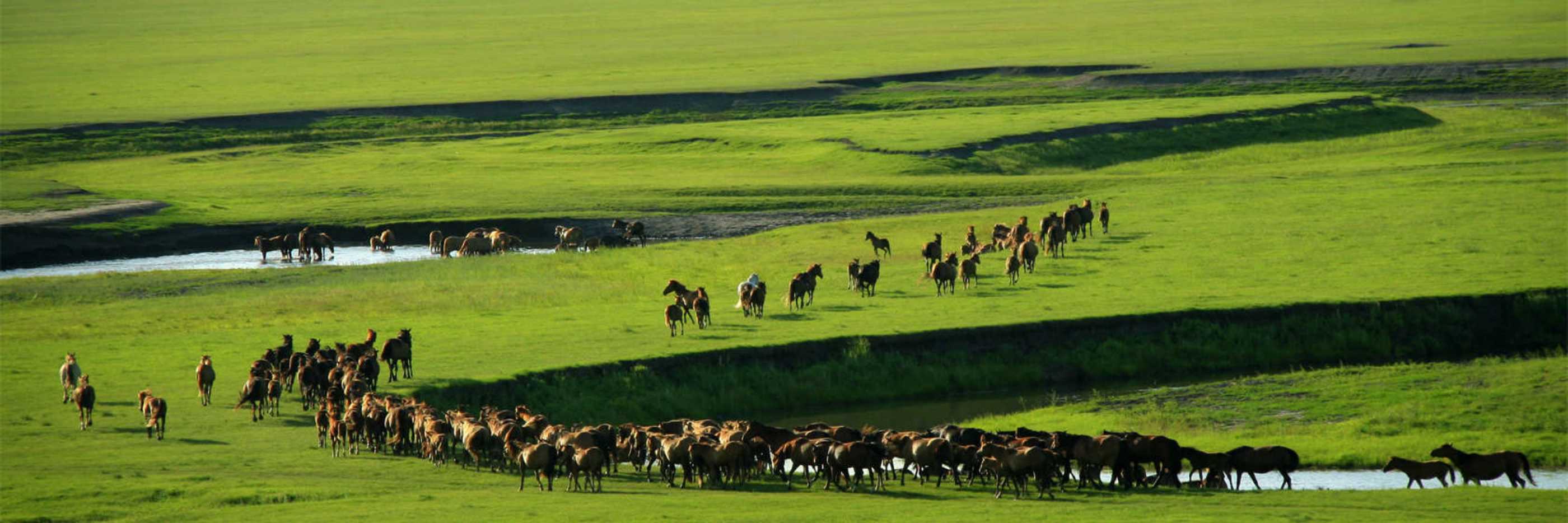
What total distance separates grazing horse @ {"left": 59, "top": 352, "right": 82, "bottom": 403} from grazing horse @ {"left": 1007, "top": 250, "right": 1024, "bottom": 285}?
2146 centimetres

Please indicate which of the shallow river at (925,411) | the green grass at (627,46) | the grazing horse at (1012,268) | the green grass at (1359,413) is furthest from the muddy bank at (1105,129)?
the green grass at (1359,413)

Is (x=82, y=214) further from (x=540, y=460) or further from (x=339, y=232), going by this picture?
(x=540, y=460)

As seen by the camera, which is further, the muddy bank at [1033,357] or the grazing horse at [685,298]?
the grazing horse at [685,298]

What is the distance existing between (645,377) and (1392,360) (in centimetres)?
1587

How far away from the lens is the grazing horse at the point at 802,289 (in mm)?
39250

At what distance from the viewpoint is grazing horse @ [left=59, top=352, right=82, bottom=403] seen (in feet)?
102

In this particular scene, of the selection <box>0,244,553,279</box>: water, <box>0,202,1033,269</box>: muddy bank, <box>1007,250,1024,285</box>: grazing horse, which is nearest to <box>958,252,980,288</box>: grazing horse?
<box>1007,250,1024,285</box>: grazing horse

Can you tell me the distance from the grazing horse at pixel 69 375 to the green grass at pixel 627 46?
5588 centimetres

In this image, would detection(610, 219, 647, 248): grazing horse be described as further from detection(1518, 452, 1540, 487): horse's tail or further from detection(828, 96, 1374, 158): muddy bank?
detection(1518, 452, 1540, 487): horse's tail

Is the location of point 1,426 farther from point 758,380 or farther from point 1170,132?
point 1170,132

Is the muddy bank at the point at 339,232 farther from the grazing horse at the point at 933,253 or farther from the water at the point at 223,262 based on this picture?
the grazing horse at the point at 933,253

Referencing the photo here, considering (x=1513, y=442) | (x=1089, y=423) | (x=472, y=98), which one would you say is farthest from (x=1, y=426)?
(x=472, y=98)

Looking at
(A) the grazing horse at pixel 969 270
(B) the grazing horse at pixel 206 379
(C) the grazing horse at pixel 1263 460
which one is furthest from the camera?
(A) the grazing horse at pixel 969 270

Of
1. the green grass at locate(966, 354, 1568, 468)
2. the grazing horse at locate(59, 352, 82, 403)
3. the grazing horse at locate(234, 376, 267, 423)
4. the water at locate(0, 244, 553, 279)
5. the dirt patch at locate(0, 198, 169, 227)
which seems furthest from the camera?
the dirt patch at locate(0, 198, 169, 227)
